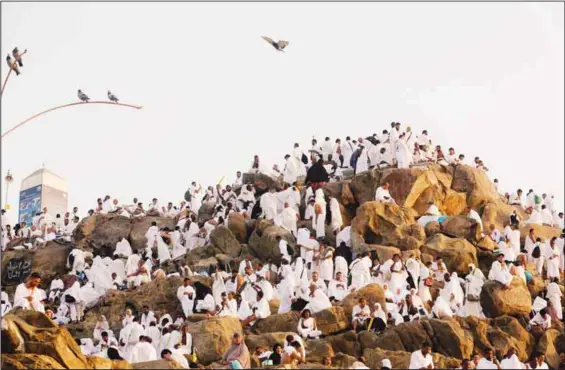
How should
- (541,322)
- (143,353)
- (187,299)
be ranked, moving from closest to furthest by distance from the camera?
(143,353)
(541,322)
(187,299)

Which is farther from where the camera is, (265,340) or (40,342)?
(265,340)

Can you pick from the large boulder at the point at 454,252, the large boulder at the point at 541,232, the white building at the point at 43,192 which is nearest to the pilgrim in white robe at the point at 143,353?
the large boulder at the point at 454,252

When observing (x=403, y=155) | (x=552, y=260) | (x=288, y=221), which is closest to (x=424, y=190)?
(x=403, y=155)

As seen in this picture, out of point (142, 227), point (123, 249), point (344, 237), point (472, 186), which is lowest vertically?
point (344, 237)

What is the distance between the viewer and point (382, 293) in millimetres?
30016

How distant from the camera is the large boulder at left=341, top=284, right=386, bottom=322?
29.5 meters

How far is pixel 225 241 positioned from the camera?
37906 mm

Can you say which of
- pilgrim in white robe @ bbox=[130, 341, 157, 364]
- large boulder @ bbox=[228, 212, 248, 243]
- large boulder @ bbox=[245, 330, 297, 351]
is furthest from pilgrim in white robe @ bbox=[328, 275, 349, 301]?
large boulder @ bbox=[228, 212, 248, 243]

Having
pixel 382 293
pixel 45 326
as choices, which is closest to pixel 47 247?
pixel 382 293

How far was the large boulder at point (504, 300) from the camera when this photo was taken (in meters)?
31.2

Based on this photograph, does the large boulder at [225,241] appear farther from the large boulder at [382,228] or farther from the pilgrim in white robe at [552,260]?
the pilgrim in white robe at [552,260]

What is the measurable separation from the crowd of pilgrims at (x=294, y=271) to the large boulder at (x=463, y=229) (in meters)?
0.67

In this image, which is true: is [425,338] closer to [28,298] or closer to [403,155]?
[28,298]

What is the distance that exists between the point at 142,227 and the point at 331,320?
47.5 feet
